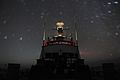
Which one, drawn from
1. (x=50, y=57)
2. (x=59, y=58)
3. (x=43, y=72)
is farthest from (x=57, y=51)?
(x=43, y=72)

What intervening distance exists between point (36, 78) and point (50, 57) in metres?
7.07

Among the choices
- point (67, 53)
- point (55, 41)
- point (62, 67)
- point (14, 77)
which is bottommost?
point (14, 77)

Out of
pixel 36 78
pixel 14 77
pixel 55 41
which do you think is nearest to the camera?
pixel 36 78

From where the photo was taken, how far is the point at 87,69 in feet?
56.7

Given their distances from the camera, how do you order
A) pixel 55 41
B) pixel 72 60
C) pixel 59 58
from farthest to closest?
pixel 55 41 → pixel 72 60 → pixel 59 58

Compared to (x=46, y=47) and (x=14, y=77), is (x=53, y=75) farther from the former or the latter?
(x=46, y=47)

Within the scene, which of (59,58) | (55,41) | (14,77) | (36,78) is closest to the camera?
(36,78)

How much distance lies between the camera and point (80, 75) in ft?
54.6

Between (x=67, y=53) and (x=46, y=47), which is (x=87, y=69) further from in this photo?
(x=46, y=47)

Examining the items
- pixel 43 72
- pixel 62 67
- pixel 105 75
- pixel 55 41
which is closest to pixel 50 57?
pixel 55 41

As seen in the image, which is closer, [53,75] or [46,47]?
[53,75]

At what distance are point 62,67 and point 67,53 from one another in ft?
17.3

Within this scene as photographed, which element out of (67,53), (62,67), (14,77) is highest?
(67,53)

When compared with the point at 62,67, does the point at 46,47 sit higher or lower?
higher
